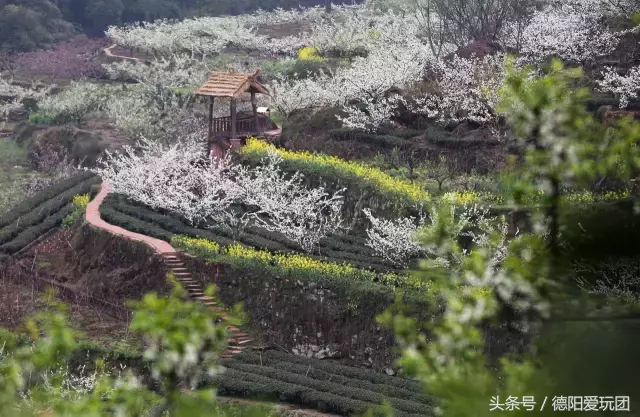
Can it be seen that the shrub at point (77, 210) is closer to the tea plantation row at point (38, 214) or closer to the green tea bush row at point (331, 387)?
the tea plantation row at point (38, 214)

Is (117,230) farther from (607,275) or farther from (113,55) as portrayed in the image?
(113,55)

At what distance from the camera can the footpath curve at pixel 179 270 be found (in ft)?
66.1

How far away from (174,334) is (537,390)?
2.06 meters

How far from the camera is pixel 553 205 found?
3.92m

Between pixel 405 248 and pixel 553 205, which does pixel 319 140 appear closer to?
pixel 405 248

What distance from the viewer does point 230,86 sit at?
92.8 ft

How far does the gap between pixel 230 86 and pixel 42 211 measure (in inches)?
334

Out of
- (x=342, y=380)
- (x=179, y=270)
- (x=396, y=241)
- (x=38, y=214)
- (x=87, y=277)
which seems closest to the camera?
(x=342, y=380)

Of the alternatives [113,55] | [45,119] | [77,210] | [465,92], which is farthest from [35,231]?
[113,55]

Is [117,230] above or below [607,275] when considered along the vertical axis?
below

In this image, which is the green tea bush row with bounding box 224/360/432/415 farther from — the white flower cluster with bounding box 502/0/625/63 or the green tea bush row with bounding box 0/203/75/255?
the white flower cluster with bounding box 502/0/625/63

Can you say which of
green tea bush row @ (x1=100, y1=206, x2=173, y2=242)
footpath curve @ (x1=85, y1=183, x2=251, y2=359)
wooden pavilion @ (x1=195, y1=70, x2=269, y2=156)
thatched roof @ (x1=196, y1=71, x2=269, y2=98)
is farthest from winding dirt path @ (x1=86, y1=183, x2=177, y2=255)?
thatched roof @ (x1=196, y1=71, x2=269, y2=98)

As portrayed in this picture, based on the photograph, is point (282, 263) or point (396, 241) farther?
point (282, 263)

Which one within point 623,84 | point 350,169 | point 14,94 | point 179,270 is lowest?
point 179,270
